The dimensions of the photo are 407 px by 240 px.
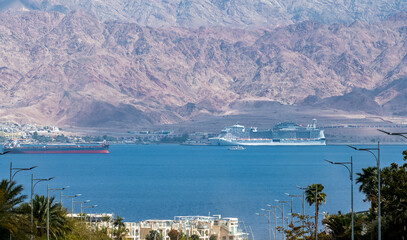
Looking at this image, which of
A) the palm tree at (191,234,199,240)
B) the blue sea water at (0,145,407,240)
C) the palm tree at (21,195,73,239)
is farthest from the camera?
the blue sea water at (0,145,407,240)

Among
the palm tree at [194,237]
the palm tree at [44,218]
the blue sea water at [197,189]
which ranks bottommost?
the palm tree at [194,237]

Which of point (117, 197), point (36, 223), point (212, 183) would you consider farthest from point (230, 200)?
point (36, 223)

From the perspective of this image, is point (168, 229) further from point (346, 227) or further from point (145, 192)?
point (145, 192)

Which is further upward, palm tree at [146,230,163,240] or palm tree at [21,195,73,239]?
palm tree at [21,195,73,239]

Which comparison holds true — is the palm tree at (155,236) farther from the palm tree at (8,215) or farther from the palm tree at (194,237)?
the palm tree at (8,215)

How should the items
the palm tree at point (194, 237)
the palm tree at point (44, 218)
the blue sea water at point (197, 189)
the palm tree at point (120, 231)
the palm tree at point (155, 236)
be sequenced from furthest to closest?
the blue sea water at point (197, 189)
the palm tree at point (194, 237)
the palm tree at point (155, 236)
the palm tree at point (120, 231)
the palm tree at point (44, 218)

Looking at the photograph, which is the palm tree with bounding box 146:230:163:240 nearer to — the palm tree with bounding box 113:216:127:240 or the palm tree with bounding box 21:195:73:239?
the palm tree with bounding box 113:216:127:240

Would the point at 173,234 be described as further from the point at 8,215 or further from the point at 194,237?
the point at 8,215

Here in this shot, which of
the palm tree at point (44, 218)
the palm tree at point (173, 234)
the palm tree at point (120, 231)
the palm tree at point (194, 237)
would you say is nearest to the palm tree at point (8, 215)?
the palm tree at point (44, 218)

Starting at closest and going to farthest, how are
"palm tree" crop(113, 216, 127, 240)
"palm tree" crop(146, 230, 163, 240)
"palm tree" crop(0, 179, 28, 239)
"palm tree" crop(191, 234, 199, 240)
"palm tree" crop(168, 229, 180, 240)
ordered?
"palm tree" crop(0, 179, 28, 239), "palm tree" crop(113, 216, 127, 240), "palm tree" crop(146, 230, 163, 240), "palm tree" crop(191, 234, 199, 240), "palm tree" crop(168, 229, 180, 240)

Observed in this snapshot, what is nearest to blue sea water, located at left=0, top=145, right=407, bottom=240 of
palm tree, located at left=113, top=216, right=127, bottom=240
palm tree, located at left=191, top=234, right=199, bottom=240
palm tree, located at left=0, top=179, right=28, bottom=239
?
palm tree, located at left=191, top=234, right=199, bottom=240

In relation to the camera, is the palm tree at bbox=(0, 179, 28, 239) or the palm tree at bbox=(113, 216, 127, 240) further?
the palm tree at bbox=(113, 216, 127, 240)
